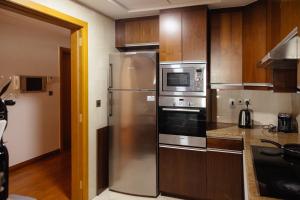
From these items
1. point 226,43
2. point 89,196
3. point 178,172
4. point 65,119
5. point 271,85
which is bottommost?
point 89,196

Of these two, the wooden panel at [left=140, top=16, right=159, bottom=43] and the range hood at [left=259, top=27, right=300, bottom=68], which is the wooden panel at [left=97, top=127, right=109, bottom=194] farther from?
the range hood at [left=259, top=27, right=300, bottom=68]

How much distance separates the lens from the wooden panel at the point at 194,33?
275 cm

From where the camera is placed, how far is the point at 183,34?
2.84 meters

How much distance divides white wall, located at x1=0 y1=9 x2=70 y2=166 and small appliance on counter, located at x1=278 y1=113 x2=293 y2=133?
3.62 metres

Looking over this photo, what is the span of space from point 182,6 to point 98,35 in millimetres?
1087

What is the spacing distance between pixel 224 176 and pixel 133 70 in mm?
1642

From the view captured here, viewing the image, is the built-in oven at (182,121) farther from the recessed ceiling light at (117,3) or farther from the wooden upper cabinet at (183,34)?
the recessed ceiling light at (117,3)

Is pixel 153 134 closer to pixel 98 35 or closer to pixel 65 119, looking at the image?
pixel 98 35

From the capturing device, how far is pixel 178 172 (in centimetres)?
284

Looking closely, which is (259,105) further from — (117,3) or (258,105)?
(117,3)

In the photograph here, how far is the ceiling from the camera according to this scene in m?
2.63

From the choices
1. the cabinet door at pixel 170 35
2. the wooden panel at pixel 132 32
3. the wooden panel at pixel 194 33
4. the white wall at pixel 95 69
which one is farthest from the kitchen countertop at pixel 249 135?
the wooden panel at pixel 132 32

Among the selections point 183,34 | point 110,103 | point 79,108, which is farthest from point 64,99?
point 183,34

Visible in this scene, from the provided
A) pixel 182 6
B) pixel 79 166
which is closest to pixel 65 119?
pixel 79 166
